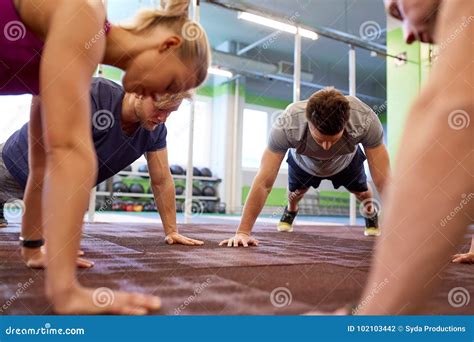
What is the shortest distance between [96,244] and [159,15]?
A: 1091 mm

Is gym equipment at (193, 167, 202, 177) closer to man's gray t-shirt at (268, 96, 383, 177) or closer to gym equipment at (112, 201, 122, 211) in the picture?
gym equipment at (112, 201, 122, 211)

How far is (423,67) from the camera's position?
195 inches

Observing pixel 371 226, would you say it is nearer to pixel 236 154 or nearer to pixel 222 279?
pixel 222 279

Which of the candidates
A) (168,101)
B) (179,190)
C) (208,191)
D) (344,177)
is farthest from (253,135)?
(168,101)

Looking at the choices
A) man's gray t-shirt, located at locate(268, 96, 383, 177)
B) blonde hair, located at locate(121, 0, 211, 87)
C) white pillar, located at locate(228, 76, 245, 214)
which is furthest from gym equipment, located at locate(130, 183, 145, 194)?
blonde hair, located at locate(121, 0, 211, 87)

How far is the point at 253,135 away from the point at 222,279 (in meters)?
8.12

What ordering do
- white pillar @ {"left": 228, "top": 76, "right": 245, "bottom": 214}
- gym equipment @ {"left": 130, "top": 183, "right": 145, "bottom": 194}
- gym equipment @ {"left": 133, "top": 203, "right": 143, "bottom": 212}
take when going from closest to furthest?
gym equipment @ {"left": 133, "top": 203, "right": 143, "bottom": 212} < gym equipment @ {"left": 130, "top": 183, "right": 145, "bottom": 194} < white pillar @ {"left": 228, "top": 76, "right": 245, "bottom": 214}

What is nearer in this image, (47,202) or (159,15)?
(47,202)

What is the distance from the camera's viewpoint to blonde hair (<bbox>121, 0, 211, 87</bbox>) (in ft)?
2.57

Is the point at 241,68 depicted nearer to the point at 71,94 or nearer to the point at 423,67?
the point at 423,67

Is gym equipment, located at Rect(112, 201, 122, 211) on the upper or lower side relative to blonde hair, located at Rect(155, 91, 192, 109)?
lower

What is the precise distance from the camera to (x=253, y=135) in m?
9.02

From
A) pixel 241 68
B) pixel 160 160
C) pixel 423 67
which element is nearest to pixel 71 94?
pixel 160 160

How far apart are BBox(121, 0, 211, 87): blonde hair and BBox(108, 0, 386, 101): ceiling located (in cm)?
409
